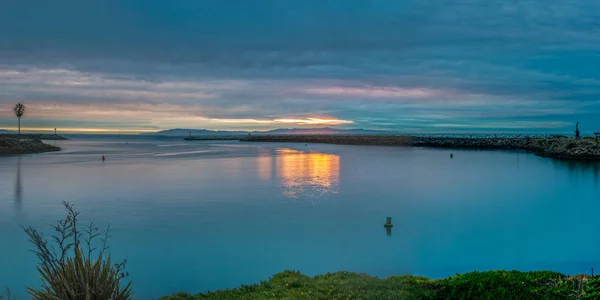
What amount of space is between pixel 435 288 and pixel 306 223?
941 centimetres

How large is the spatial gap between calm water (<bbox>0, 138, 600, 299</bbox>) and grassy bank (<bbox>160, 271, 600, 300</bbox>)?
2596 mm

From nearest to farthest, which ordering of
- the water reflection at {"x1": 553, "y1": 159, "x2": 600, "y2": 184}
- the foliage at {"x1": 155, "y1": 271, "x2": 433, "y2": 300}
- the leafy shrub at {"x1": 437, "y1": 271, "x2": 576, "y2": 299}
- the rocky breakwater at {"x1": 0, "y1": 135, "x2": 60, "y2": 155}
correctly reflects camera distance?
the leafy shrub at {"x1": 437, "y1": 271, "x2": 576, "y2": 299}
the foliage at {"x1": 155, "y1": 271, "x2": 433, "y2": 300}
the water reflection at {"x1": 553, "y1": 159, "x2": 600, "y2": 184}
the rocky breakwater at {"x1": 0, "y1": 135, "x2": 60, "y2": 155}

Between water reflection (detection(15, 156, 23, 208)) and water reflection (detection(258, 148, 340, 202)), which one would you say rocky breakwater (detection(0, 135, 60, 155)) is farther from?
water reflection (detection(258, 148, 340, 202))

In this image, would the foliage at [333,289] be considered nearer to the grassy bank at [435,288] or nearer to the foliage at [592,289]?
the grassy bank at [435,288]

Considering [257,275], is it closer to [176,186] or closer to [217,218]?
[217,218]

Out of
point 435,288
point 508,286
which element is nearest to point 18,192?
point 435,288

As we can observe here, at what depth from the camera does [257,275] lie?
1164 cm

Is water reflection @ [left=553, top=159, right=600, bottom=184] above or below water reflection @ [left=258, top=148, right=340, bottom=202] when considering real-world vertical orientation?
above

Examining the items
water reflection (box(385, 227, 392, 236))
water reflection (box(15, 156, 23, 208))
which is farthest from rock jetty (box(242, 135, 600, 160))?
water reflection (box(15, 156, 23, 208))

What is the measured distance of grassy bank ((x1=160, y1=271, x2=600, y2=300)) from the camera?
7496 mm

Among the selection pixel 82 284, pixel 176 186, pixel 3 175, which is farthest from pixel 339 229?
pixel 3 175

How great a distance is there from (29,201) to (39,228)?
290 inches

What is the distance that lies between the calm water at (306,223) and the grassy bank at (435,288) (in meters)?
2.60

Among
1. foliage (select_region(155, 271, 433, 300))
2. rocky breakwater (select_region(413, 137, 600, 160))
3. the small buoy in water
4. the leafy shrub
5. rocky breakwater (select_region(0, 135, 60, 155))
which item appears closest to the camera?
the leafy shrub
